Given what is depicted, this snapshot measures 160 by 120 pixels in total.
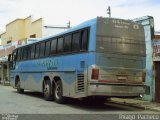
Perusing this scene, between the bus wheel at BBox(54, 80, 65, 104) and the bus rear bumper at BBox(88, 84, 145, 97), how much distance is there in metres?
3.13

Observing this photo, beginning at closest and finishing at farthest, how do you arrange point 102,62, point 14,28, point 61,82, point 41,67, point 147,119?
point 147,119 < point 102,62 < point 61,82 < point 41,67 < point 14,28

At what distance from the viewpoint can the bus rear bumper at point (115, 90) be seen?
591 inches

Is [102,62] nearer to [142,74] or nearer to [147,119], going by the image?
[142,74]

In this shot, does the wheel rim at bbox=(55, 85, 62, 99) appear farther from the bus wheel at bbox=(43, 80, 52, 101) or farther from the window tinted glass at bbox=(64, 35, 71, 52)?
the window tinted glass at bbox=(64, 35, 71, 52)

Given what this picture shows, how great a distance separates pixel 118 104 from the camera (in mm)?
18234

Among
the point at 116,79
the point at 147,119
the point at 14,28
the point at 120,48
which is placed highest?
the point at 14,28

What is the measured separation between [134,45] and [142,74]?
3.95 feet

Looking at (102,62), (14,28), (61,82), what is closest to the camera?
(102,62)

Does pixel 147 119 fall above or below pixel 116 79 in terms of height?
below

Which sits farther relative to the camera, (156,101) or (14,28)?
(14,28)

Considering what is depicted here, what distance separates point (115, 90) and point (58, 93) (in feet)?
12.6

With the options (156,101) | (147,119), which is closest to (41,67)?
(156,101)

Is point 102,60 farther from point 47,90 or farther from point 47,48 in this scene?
point 47,48

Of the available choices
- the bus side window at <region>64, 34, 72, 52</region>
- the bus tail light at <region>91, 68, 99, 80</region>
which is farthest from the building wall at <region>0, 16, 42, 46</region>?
the bus tail light at <region>91, 68, 99, 80</region>
